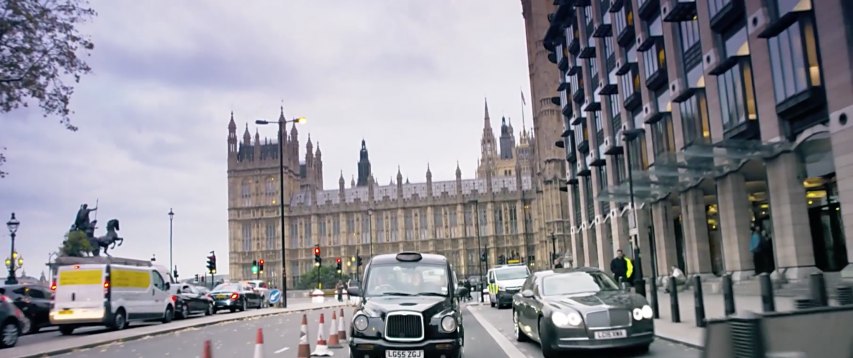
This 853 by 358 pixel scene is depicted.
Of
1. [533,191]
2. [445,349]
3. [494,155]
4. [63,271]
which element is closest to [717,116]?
[445,349]

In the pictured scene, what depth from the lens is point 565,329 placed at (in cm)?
1071

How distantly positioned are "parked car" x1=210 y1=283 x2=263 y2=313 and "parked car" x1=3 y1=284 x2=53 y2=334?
9.99 m

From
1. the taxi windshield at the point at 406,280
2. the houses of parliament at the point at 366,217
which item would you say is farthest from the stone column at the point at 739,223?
the houses of parliament at the point at 366,217

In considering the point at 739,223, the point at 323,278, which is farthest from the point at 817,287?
the point at 323,278

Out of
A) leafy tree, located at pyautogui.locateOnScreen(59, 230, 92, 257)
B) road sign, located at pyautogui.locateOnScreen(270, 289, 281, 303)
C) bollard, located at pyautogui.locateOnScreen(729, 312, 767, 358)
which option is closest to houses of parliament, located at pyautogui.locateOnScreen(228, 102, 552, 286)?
leafy tree, located at pyautogui.locateOnScreen(59, 230, 92, 257)

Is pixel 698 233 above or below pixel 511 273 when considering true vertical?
above

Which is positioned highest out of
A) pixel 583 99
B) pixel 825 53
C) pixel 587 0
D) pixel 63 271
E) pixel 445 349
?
pixel 587 0

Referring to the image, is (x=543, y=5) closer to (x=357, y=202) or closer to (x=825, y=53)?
(x=357, y=202)

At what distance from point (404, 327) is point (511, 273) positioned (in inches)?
733

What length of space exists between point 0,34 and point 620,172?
3400 cm

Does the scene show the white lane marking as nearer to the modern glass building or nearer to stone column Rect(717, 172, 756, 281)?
the modern glass building

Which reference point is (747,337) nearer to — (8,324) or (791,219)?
(8,324)

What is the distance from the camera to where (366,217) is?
118562mm

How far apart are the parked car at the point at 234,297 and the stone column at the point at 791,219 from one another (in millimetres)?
23995
